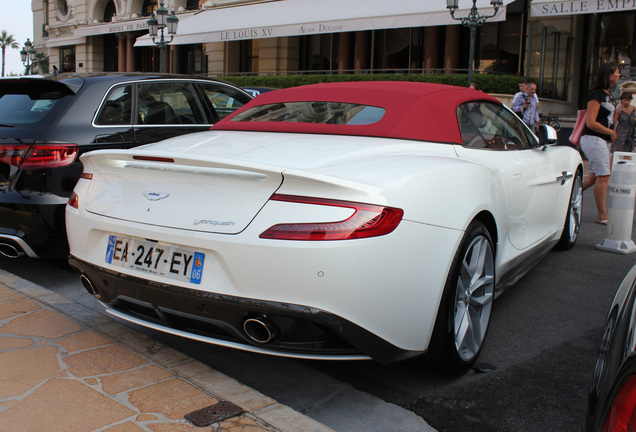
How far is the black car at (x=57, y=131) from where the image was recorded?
423cm

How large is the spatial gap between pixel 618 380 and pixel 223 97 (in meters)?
5.23

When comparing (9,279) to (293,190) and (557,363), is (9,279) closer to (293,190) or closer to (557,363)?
(293,190)

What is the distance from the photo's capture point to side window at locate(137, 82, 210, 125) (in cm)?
518

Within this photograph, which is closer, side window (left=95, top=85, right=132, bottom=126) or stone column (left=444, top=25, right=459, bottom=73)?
side window (left=95, top=85, right=132, bottom=126)

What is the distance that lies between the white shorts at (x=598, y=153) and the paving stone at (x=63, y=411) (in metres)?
6.13

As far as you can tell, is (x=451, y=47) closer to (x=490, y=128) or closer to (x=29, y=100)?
(x=490, y=128)

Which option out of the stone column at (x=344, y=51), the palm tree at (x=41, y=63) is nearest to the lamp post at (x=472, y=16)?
the stone column at (x=344, y=51)

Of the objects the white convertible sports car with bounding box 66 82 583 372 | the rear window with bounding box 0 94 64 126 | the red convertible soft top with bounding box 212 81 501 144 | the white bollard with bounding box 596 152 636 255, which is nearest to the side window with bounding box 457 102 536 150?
the red convertible soft top with bounding box 212 81 501 144

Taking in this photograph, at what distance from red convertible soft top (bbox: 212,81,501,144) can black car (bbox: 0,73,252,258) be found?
1.18 metres

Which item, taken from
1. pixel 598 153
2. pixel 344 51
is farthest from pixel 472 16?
pixel 344 51

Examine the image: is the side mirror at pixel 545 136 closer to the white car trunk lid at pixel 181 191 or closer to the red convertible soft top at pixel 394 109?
the red convertible soft top at pixel 394 109

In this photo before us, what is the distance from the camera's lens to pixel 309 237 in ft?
7.77

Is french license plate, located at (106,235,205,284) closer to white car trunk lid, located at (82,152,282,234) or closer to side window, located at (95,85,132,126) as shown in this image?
white car trunk lid, located at (82,152,282,234)

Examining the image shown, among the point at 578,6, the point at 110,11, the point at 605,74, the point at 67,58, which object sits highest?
the point at 110,11
